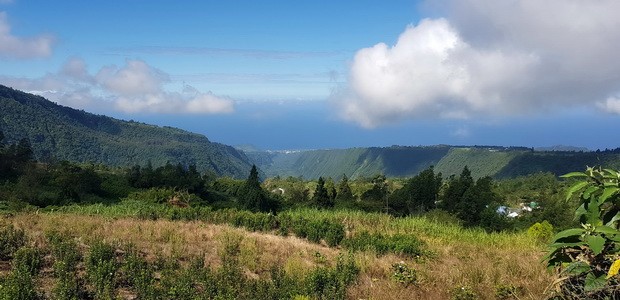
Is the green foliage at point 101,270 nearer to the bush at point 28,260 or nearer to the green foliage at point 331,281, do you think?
the bush at point 28,260

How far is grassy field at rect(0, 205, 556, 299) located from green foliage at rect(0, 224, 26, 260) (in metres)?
0.19

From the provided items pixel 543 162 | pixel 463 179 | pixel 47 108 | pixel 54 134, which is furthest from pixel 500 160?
pixel 47 108

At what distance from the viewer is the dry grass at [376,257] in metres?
5.83

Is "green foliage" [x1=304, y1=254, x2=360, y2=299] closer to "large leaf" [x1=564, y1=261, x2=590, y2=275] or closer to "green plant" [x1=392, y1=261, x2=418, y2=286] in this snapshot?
"green plant" [x1=392, y1=261, x2=418, y2=286]

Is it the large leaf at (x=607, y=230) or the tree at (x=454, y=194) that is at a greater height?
the large leaf at (x=607, y=230)

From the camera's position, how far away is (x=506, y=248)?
974cm

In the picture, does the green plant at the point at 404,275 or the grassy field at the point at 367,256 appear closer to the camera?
the grassy field at the point at 367,256

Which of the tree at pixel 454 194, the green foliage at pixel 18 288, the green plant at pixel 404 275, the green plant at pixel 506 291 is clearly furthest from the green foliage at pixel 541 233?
the tree at pixel 454 194

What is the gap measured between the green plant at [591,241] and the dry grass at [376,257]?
0.87 m

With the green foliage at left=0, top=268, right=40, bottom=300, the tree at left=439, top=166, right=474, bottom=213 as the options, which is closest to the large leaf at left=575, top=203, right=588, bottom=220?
the green foliage at left=0, top=268, right=40, bottom=300

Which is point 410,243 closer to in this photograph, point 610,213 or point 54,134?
point 610,213

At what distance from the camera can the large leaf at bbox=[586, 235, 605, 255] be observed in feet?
9.91

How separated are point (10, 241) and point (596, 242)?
8745 mm

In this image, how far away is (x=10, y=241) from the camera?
7.69m
